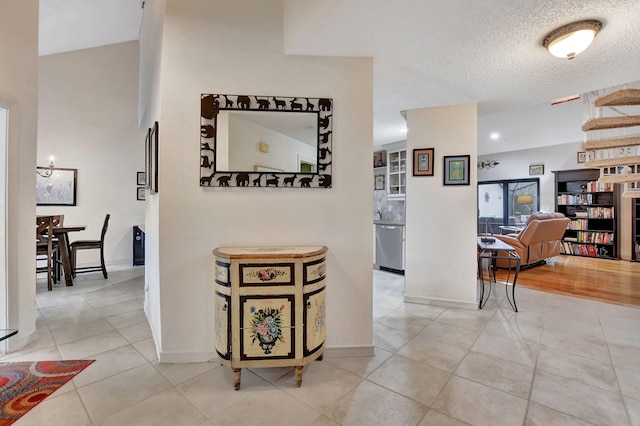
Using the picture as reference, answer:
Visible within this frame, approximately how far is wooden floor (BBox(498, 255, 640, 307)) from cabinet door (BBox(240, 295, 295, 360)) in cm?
397

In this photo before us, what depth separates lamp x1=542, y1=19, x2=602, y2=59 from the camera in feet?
5.96

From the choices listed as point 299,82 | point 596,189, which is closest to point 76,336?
point 299,82

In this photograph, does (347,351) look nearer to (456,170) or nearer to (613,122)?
(456,170)

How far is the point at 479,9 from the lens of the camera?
1.71 metres

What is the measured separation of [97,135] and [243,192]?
191 inches

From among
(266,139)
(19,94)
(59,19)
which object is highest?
(59,19)

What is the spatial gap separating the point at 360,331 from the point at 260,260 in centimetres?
105

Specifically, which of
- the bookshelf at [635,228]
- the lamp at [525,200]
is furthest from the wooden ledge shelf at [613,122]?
the lamp at [525,200]

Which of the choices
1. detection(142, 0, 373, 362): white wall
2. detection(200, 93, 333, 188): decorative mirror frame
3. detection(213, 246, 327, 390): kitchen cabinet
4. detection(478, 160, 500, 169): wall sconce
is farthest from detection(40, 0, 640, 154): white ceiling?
detection(478, 160, 500, 169): wall sconce

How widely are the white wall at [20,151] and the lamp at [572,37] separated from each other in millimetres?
4019

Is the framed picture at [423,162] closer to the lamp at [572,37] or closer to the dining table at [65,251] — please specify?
the lamp at [572,37]

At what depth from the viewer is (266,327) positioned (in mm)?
1772

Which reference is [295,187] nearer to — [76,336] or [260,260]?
[260,260]

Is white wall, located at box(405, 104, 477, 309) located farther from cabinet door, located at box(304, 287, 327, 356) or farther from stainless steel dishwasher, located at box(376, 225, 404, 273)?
cabinet door, located at box(304, 287, 327, 356)
